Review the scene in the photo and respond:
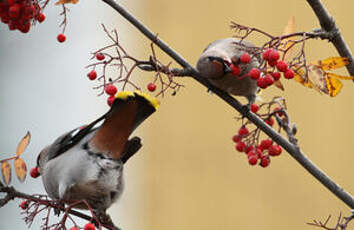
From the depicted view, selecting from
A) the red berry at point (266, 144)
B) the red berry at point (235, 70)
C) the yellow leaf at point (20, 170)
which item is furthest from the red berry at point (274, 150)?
the yellow leaf at point (20, 170)

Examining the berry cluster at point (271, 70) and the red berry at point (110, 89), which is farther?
the red berry at point (110, 89)

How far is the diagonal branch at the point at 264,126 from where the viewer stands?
4.64 ft

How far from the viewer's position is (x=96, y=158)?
6.55ft

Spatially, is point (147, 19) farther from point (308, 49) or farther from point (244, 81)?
point (244, 81)

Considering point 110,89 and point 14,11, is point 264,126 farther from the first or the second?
point 14,11

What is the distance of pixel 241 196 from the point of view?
13.6 ft

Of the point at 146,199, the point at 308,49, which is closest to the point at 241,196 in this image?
the point at 146,199

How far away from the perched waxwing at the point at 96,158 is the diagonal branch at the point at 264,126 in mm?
343

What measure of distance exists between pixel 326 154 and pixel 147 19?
1567 mm

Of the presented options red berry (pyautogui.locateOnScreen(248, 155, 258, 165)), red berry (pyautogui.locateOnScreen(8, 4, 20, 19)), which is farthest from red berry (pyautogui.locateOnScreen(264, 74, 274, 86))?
red berry (pyautogui.locateOnScreen(8, 4, 20, 19))

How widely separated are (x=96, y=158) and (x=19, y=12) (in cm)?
68

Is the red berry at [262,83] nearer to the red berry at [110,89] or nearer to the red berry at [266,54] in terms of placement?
the red berry at [266,54]

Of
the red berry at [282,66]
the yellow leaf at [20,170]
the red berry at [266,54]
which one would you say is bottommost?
the red berry at [282,66]

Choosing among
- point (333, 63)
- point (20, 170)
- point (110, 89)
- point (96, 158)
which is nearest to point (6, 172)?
point (20, 170)
